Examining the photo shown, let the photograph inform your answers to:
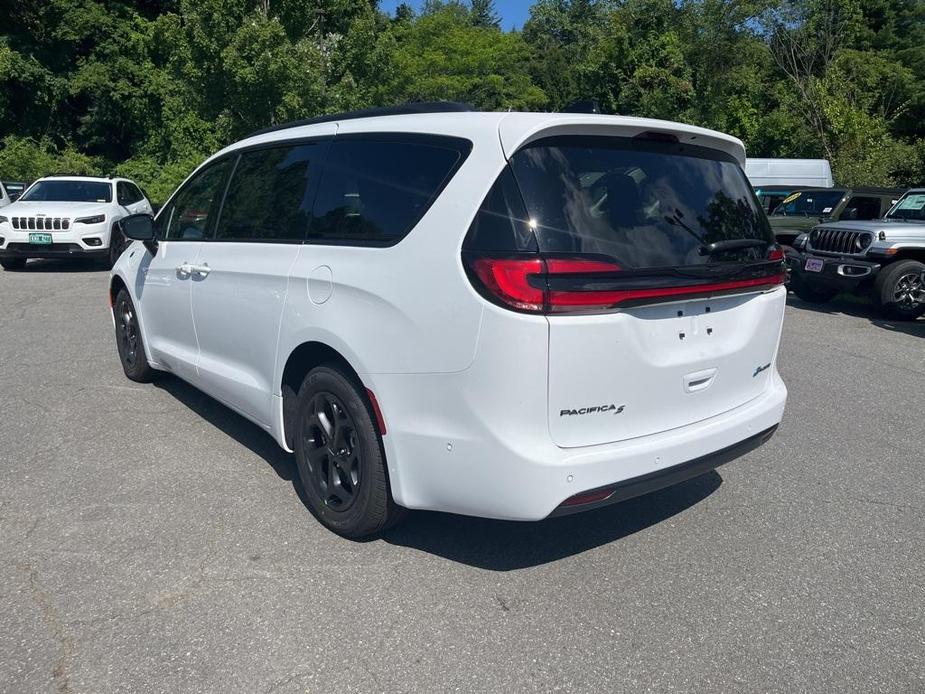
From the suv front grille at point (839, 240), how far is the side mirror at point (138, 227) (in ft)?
29.9

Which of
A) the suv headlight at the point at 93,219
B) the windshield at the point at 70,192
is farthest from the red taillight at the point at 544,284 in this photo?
the windshield at the point at 70,192

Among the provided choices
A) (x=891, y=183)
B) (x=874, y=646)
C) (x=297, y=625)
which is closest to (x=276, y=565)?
(x=297, y=625)

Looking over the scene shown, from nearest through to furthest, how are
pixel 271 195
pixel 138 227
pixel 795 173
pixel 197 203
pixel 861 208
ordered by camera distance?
1. pixel 271 195
2. pixel 197 203
3. pixel 138 227
4. pixel 861 208
5. pixel 795 173

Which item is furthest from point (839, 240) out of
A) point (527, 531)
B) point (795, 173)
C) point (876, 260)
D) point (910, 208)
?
point (795, 173)

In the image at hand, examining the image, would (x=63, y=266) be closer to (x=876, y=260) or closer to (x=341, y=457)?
(x=341, y=457)

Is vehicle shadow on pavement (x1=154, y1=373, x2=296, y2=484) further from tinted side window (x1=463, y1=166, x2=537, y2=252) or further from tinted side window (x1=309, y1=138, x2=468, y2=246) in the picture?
tinted side window (x1=463, y1=166, x2=537, y2=252)

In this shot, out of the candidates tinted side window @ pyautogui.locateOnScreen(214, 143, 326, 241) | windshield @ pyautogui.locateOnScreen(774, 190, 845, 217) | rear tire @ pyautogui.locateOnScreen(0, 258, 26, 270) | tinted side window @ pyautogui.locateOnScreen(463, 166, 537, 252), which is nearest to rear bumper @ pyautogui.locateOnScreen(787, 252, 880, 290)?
windshield @ pyautogui.locateOnScreen(774, 190, 845, 217)

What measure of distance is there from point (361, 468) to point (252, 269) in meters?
1.32

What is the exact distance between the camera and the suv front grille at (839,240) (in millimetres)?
10500

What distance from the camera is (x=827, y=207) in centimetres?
1453

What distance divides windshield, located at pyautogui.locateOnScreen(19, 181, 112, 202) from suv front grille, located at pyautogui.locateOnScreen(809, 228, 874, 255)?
11919 millimetres

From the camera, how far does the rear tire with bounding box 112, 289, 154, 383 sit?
590 centimetres

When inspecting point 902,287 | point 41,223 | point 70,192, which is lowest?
point 902,287

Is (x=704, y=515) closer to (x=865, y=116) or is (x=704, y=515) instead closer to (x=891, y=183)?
(x=891, y=183)
